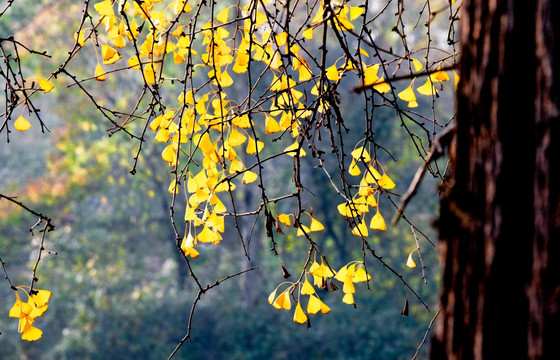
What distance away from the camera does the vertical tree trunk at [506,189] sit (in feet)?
2.51

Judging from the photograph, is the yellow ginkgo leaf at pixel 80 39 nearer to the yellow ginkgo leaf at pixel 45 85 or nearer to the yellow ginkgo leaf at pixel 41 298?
the yellow ginkgo leaf at pixel 45 85

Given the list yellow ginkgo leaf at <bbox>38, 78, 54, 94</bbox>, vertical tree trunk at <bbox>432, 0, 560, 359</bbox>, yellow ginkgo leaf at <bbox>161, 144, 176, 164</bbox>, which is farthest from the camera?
yellow ginkgo leaf at <bbox>161, 144, 176, 164</bbox>

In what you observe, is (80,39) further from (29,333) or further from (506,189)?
(506,189)

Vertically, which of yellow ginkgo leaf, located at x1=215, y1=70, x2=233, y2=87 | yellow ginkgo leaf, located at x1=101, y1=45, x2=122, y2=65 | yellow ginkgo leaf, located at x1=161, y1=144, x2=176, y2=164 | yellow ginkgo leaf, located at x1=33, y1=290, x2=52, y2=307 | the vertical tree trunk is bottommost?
the vertical tree trunk

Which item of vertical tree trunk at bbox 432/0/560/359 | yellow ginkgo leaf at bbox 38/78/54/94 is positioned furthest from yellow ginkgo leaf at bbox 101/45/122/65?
vertical tree trunk at bbox 432/0/560/359

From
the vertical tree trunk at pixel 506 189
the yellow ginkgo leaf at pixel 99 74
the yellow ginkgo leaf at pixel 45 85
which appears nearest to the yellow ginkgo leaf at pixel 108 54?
the yellow ginkgo leaf at pixel 99 74

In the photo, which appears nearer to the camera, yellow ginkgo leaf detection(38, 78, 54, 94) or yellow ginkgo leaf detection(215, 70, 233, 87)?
yellow ginkgo leaf detection(38, 78, 54, 94)

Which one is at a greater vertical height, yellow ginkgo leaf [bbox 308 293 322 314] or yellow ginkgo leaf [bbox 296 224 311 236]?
yellow ginkgo leaf [bbox 296 224 311 236]


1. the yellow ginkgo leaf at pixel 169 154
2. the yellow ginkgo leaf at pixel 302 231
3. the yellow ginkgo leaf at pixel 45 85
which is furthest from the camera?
the yellow ginkgo leaf at pixel 169 154

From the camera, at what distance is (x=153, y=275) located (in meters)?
9.52

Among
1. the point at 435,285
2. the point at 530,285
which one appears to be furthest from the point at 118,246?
the point at 530,285

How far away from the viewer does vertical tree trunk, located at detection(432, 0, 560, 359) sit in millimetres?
766

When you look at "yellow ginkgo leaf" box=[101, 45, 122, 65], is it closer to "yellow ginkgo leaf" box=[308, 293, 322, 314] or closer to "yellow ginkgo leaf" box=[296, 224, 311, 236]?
"yellow ginkgo leaf" box=[296, 224, 311, 236]

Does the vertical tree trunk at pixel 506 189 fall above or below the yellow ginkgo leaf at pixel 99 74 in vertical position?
below
